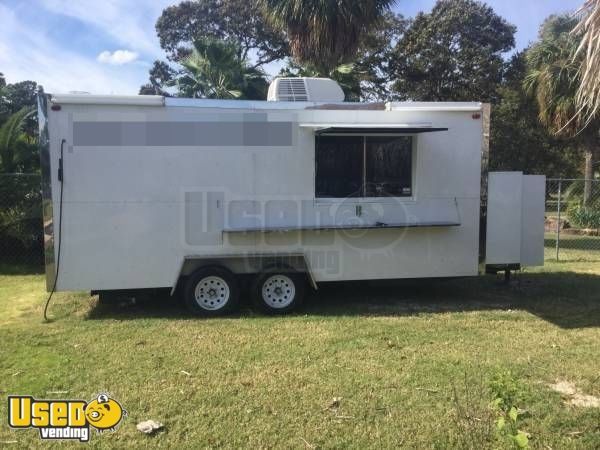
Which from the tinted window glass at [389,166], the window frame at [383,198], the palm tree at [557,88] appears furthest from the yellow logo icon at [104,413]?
the palm tree at [557,88]

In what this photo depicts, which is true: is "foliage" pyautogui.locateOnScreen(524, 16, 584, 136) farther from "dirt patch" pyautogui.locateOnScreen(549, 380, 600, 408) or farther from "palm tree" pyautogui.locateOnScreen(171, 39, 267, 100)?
"dirt patch" pyautogui.locateOnScreen(549, 380, 600, 408)

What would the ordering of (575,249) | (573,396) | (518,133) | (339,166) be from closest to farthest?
(573,396), (339,166), (575,249), (518,133)

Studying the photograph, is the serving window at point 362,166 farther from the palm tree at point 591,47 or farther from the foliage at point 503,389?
the foliage at point 503,389

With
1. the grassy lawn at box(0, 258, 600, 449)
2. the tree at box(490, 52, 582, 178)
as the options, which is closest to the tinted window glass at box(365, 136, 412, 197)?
the grassy lawn at box(0, 258, 600, 449)

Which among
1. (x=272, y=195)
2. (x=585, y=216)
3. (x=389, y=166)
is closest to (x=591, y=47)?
(x=389, y=166)

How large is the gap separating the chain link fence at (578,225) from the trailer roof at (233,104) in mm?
6616

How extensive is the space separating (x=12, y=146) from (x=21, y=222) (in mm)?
1952

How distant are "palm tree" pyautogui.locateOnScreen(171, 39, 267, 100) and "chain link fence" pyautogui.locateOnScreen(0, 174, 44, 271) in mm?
6477

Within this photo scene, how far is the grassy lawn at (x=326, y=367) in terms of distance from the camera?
139 inches

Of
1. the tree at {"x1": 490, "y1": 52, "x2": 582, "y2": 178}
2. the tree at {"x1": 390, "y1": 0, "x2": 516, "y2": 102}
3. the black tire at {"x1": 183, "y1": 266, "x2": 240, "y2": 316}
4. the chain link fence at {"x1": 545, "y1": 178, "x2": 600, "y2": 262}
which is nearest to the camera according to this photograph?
the black tire at {"x1": 183, "y1": 266, "x2": 240, "y2": 316}

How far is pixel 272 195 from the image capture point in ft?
21.8

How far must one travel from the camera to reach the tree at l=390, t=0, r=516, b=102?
2275cm

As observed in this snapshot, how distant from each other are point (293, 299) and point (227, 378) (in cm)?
243

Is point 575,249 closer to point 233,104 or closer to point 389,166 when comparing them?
point 389,166
